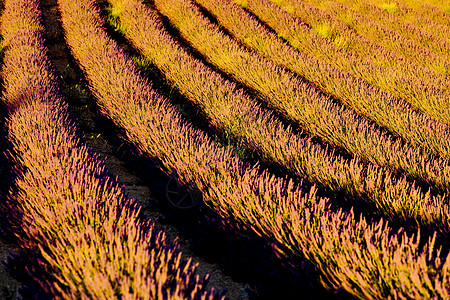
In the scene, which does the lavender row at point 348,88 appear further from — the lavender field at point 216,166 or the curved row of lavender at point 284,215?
the curved row of lavender at point 284,215

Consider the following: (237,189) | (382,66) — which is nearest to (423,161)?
(237,189)

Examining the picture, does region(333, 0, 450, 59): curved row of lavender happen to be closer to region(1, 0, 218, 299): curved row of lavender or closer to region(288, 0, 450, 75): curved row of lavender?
region(288, 0, 450, 75): curved row of lavender

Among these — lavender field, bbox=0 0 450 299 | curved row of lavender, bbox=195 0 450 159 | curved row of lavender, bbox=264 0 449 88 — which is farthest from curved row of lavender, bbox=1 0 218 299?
curved row of lavender, bbox=264 0 449 88

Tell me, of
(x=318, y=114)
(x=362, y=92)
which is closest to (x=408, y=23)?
(x=362, y=92)

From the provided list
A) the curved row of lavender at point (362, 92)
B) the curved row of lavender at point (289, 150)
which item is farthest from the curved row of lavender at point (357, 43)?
the curved row of lavender at point (289, 150)

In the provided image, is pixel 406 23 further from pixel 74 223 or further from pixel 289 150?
pixel 74 223

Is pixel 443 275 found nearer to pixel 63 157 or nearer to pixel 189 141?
pixel 189 141
